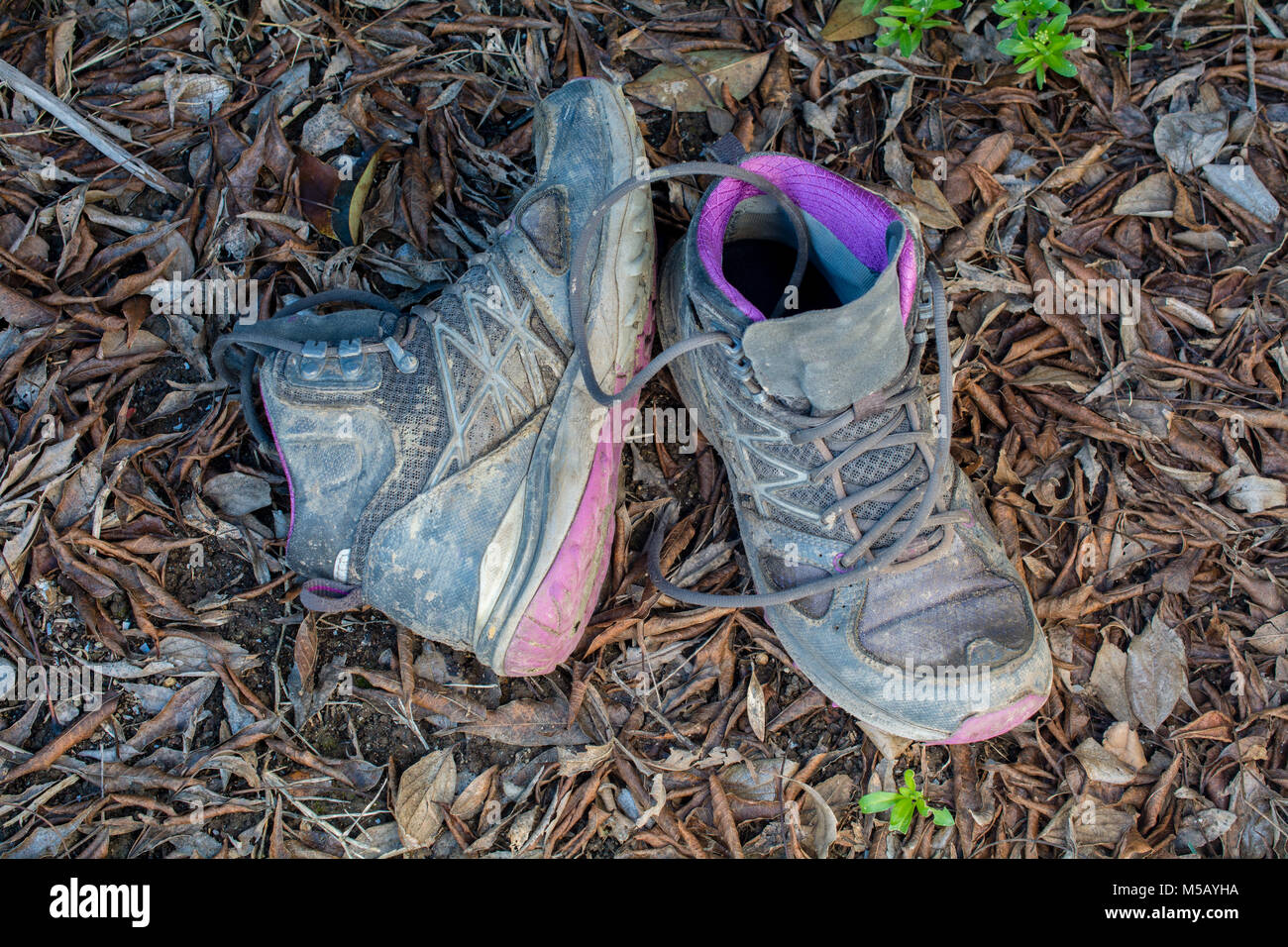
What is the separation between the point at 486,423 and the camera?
7.44 ft

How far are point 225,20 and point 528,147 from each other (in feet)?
3.12

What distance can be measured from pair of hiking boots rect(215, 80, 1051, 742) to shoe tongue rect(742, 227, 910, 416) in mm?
13

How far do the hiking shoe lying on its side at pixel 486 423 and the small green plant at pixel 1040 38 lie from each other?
110 cm

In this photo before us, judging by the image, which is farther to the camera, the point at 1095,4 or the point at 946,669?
the point at 1095,4

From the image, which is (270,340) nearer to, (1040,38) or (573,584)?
(573,584)

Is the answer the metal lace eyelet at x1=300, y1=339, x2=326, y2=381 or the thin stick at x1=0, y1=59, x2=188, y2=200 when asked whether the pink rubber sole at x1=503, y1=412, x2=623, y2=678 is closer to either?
the metal lace eyelet at x1=300, y1=339, x2=326, y2=381

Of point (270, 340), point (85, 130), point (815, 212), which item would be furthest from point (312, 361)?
point (815, 212)

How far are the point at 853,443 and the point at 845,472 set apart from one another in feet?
0.27

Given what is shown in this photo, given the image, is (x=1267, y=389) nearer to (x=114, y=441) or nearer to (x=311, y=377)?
(x=311, y=377)

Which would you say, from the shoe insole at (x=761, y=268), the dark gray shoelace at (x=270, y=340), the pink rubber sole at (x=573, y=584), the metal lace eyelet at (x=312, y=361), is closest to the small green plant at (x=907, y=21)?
the shoe insole at (x=761, y=268)
